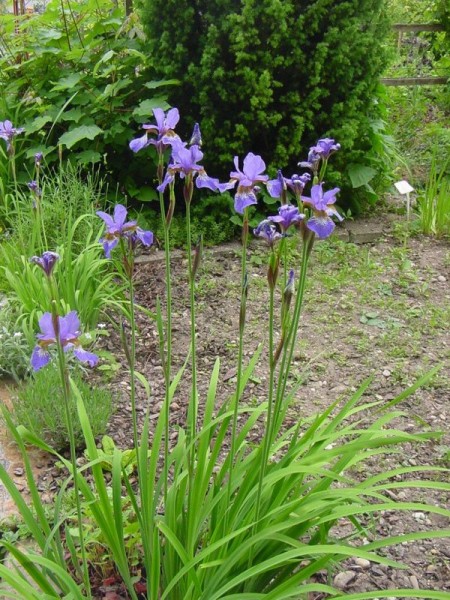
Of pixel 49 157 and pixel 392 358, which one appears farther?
pixel 49 157

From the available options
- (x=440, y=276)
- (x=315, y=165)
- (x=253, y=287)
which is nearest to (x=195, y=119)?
(x=253, y=287)

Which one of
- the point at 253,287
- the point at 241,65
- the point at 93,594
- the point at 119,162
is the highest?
the point at 241,65

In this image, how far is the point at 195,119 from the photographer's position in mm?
4727

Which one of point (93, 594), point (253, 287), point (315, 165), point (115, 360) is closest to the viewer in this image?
point (315, 165)

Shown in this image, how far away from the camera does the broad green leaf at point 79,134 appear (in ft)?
14.1

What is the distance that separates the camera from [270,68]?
4.44 metres

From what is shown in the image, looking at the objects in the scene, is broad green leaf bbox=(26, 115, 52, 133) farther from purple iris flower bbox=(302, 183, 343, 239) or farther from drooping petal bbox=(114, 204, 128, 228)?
purple iris flower bbox=(302, 183, 343, 239)

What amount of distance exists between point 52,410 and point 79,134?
2252mm

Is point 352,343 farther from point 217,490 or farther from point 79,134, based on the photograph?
point 79,134

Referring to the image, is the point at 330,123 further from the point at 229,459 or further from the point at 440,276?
the point at 229,459

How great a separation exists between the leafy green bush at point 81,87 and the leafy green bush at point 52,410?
2.11m

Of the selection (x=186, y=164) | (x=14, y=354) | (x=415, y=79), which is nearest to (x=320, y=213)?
(x=186, y=164)

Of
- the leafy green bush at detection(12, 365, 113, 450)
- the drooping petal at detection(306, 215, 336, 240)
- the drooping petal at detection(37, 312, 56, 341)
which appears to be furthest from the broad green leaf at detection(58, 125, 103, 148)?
the drooping petal at detection(306, 215, 336, 240)

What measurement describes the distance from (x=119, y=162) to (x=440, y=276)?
2.24m
